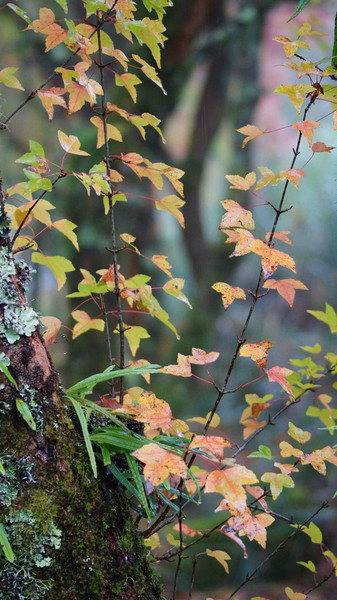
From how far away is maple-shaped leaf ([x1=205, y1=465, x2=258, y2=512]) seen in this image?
0.60 metres

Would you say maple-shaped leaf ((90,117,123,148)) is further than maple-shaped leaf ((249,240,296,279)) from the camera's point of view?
Yes

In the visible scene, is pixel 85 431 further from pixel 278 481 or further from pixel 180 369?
pixel 278 481

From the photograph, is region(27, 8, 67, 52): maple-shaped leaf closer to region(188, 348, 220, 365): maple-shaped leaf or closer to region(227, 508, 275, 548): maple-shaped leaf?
region(188, 348, 220, 365): maple-shaped leaf

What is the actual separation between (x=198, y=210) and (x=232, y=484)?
2777 millimetres

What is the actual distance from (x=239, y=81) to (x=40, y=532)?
133 inches

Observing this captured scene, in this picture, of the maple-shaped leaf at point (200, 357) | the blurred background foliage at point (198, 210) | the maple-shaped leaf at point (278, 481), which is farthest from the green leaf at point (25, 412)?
the blurred background foliage at point (198, 210)

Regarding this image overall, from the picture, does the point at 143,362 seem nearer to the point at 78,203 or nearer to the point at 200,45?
the point at 78,203

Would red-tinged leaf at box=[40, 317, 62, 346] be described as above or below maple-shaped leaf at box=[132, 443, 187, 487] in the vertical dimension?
above

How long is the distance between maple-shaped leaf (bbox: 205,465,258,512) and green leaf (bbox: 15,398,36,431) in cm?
22

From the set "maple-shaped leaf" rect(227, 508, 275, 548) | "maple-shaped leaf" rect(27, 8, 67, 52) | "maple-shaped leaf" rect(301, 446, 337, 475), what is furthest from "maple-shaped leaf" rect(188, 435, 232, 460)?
"maple-shaped leaf" rect(27, 8, 67, 52)

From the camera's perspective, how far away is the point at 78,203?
2.50 meters

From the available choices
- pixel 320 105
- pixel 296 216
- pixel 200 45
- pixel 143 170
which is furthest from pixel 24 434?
pixel 320 105

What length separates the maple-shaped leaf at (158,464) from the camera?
0.61 meters

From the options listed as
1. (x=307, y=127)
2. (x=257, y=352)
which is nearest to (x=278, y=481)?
(x=257, y=352)
